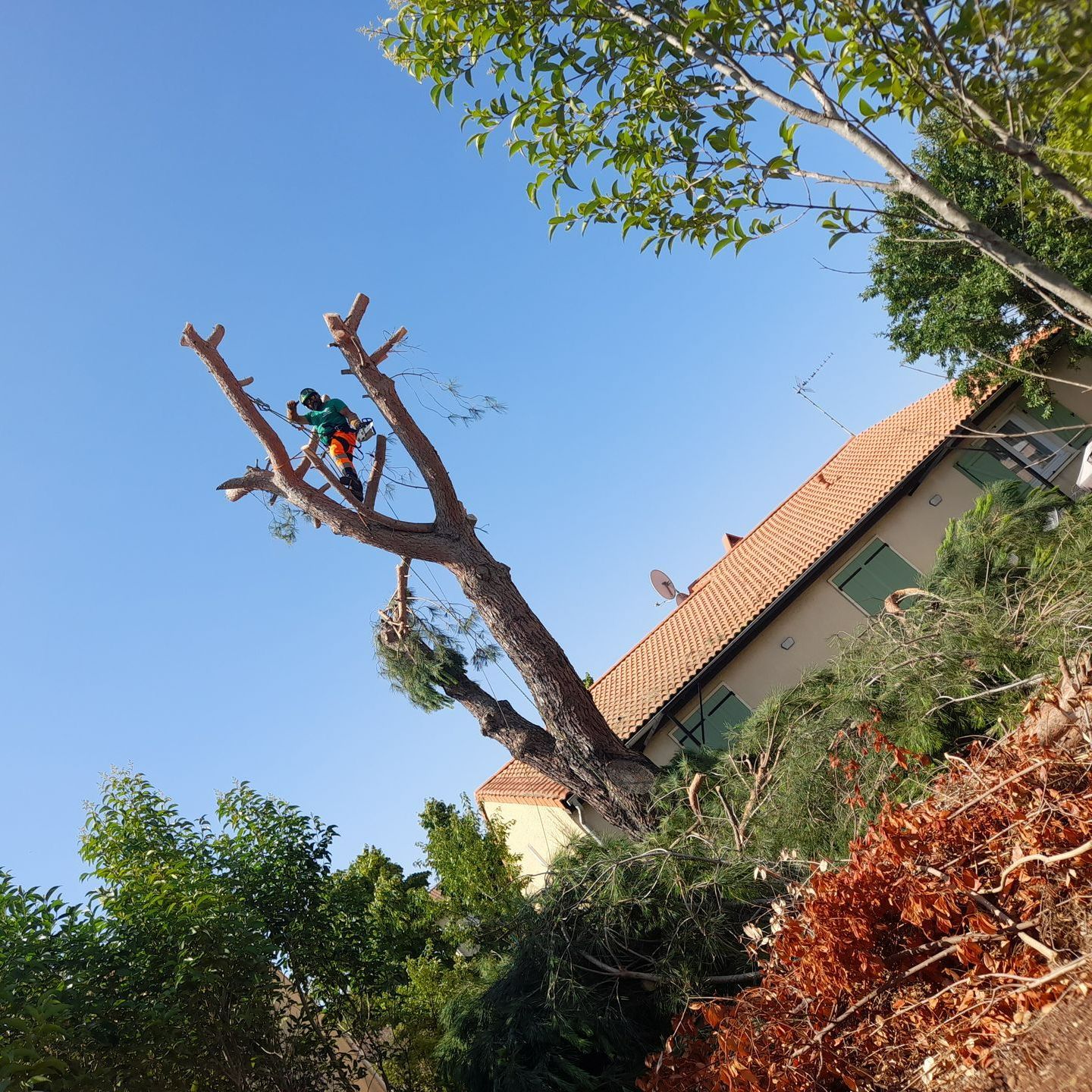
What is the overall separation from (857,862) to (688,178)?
12.7ft

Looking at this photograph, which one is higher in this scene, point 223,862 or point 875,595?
point 223,862

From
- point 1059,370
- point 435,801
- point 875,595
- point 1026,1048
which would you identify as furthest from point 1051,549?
point 435,801

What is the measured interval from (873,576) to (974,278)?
562 centimetres

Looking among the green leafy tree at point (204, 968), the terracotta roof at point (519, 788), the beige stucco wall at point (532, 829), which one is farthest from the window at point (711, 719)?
the green leafy tree at point (204, 968)

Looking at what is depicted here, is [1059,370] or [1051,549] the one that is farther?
[1059,370]

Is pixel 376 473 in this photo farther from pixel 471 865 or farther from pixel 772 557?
pixel 772 557

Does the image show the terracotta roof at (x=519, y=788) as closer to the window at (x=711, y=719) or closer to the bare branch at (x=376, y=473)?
the window at (x=711, y=719)

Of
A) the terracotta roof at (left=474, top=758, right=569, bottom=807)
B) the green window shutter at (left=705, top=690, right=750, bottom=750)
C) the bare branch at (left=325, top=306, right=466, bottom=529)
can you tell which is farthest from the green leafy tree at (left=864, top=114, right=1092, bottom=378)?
the terracotta roof at (left=474, top=758, right=569, bottom=807)

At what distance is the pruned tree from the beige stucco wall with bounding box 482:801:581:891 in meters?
4.09

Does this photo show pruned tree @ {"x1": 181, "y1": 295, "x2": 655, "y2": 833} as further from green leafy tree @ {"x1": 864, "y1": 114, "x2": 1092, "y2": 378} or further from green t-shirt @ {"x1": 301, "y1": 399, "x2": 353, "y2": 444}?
green leafy tree @ {"x1": 864, "y1": 114, "x2": 1092, "y2": 378}

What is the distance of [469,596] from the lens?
33.5 feet

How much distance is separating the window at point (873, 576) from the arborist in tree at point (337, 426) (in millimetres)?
9539

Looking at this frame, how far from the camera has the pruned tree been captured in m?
9.74

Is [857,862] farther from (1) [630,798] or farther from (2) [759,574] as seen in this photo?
(2) [759,574]
